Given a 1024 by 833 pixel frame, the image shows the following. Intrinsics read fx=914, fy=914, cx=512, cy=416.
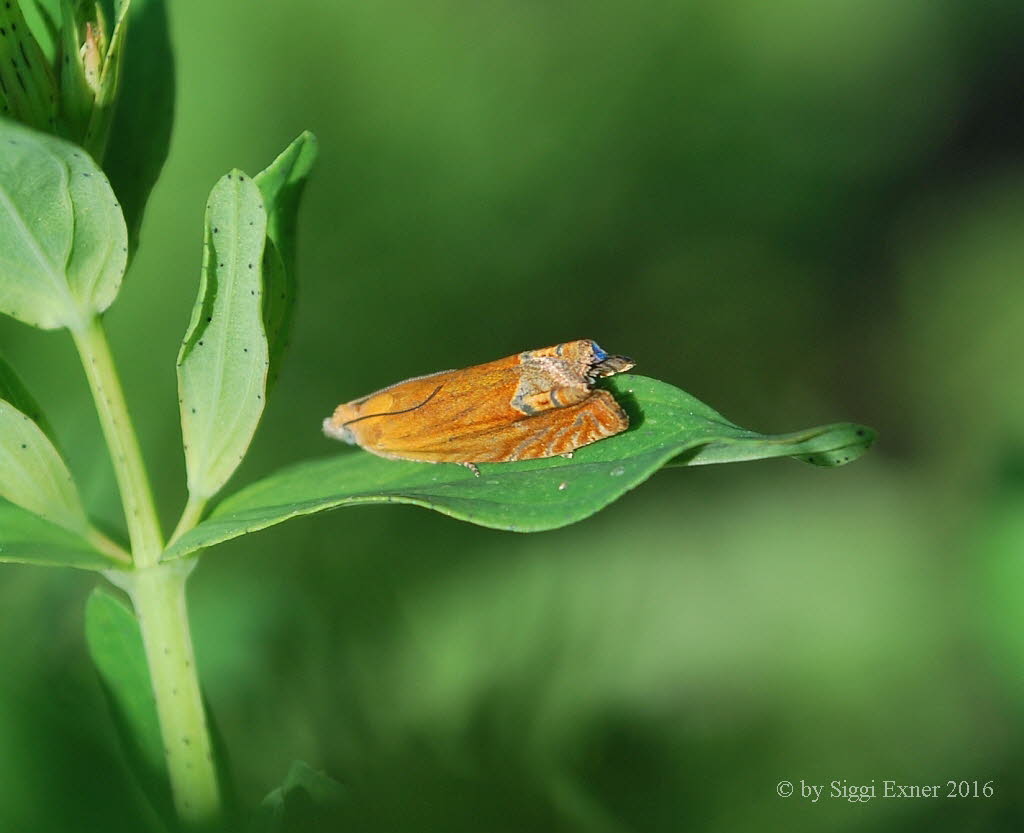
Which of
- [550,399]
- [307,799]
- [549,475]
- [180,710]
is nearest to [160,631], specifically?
[180,710]

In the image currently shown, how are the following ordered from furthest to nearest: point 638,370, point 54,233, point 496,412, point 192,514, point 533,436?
1. point 638,370
2. point 496,412
3. point 533,436
4. point 192,514
5. point 54,233

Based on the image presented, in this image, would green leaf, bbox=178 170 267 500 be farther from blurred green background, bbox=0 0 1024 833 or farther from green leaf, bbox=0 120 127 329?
blurred green background, bbox=0 0 1024 833

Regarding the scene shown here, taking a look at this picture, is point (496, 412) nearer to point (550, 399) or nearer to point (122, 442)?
point (550, 399)

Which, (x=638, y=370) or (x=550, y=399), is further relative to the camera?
(x=638, y=370)

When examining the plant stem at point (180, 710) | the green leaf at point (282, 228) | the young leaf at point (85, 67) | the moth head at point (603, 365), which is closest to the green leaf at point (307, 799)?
the plant stem at point (180, 710)

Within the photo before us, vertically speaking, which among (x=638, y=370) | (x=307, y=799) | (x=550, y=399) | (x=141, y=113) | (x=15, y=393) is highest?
(x=141, y=113)

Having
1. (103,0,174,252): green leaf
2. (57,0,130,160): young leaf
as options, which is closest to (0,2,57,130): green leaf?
(57,0,130,160): young leaf

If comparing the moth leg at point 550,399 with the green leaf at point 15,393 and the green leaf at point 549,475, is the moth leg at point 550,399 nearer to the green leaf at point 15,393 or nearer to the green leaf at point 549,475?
the green leaf at point 549,475

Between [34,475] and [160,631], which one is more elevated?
[34,475]
